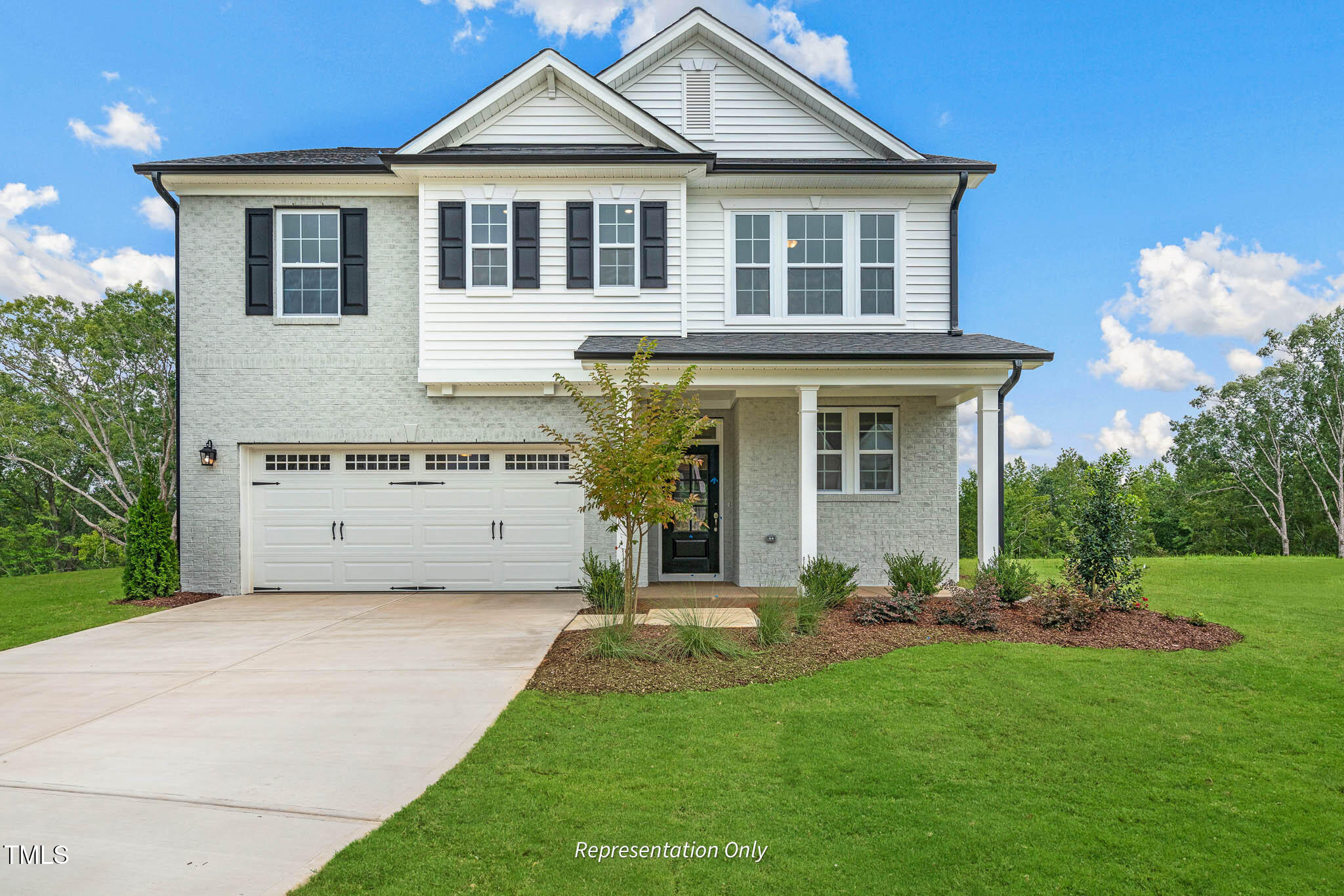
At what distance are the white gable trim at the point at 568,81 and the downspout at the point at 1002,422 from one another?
18.8ft

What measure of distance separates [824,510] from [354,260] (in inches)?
334

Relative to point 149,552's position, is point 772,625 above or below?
below

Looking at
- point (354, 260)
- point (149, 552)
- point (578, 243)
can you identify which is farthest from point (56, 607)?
point (578, 243)

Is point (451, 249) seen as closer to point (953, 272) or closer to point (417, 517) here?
point (417, 517)

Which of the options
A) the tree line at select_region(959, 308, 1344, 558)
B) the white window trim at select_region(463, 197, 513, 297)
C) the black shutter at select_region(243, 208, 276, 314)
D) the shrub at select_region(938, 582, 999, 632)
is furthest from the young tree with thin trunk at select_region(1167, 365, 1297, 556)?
the black shutter at select_region(243, 208, 276, 314)

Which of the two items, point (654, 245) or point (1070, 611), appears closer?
point (1070, 611)

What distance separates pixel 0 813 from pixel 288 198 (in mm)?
9875

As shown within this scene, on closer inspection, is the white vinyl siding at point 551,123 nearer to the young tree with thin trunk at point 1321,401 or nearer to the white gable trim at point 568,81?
the white gable trim at point 568,81

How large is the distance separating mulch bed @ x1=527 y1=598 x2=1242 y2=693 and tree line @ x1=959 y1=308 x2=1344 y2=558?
18416 millimetres

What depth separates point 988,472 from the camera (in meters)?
10.4

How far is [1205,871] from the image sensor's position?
3.42 metres

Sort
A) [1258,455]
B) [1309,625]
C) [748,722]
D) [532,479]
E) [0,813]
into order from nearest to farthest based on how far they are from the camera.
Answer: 1. [0,813]
2. [748,722]
3. [1309,625]
4. [532,479]
5. [1258,455]

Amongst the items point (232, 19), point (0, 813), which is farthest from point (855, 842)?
point (232, 19)

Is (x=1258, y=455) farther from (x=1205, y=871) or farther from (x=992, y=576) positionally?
(x=1205, y=871)
